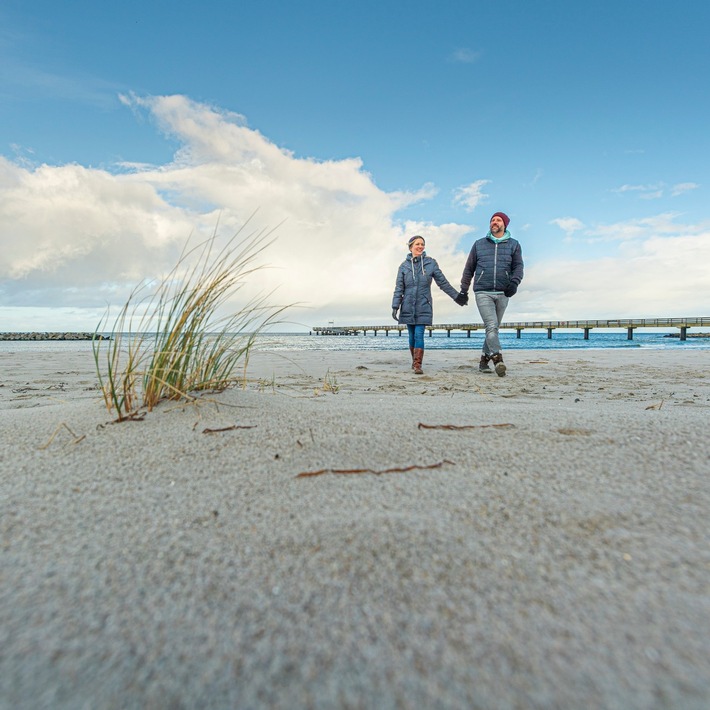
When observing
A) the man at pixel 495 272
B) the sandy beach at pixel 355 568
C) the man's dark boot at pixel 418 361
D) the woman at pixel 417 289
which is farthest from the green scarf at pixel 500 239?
the sandy beach at pixel 355 568

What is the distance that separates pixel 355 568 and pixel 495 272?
5.13 metres

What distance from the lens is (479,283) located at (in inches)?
216

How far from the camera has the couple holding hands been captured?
541 centimetres

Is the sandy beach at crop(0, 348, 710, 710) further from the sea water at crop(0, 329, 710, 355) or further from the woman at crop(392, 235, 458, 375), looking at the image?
the woman at crop(392, 235, 458, 375)

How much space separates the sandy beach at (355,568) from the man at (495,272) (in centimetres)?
411

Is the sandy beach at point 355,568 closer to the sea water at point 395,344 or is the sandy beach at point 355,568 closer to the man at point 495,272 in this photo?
the sea water at point 395,344

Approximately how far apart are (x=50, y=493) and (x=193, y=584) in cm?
59

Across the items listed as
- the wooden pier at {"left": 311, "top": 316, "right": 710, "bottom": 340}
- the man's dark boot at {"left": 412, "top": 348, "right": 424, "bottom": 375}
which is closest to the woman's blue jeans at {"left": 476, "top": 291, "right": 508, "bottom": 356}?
the man's dark boot at {"left": 412, "top": 348, "right": 424, "bottom": 375}

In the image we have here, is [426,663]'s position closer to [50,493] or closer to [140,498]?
[140,498]

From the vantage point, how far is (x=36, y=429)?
157cm

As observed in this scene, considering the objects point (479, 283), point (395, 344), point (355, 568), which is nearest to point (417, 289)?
point (479, 283)

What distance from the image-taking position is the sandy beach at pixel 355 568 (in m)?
0.55

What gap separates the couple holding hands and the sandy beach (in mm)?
4085

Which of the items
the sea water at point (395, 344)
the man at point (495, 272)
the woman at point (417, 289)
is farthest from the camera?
the sea water at point (395, 344)
